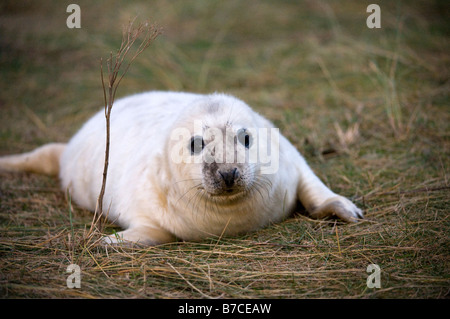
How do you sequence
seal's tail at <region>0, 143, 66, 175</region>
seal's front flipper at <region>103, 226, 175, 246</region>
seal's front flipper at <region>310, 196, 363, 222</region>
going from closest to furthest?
seal's front flipper at <region>103, 226, 175, 246</region> < seal's front flipper at <region>310, 196, 363, 222</region> < seal's tail at <region>0, 143, 66, 175</region>

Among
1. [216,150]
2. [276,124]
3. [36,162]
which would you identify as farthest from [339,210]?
[36,162]

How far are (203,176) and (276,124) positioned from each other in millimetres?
2484

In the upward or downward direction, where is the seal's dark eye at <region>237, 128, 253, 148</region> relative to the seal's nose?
upward

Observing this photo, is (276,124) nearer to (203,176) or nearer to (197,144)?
(197,144)

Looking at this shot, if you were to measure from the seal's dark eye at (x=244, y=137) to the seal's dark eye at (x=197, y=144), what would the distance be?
0.76ft

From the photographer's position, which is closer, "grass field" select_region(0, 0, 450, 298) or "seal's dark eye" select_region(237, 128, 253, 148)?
"grass field" select_region(0, 0, 450, 298)

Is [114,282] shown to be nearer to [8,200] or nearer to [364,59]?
[8,200]

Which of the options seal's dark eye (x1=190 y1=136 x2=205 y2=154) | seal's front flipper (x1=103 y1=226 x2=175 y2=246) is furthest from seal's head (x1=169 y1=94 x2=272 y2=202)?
seal's front flipper (x1=103 y1=226 x2=175 y2=246)

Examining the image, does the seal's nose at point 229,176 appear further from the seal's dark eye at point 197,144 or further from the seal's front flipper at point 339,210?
the seal's front flipper at point 339,210

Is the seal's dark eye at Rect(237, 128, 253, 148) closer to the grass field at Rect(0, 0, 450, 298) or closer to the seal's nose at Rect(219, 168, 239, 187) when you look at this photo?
the seal's nose at Rect(219, 168, 239, 187)

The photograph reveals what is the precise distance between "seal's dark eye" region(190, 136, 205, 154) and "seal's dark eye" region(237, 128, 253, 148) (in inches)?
9.1

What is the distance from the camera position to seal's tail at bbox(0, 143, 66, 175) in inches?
193

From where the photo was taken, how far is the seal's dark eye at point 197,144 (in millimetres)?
3064

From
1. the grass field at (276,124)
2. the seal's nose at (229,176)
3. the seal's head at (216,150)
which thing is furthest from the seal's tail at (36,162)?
the seal's nose at (229,176)
